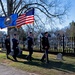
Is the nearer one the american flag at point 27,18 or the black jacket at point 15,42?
the black jacket at point 15,42

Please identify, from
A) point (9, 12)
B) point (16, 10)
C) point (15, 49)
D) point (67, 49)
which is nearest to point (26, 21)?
point (15, 49)

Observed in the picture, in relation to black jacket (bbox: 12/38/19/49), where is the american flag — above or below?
above

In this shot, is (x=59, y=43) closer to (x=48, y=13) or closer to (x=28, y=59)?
(x=48, y=13)

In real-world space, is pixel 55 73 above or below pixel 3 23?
below

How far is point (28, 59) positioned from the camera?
1684 centimetres

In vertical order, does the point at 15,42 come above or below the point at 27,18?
below

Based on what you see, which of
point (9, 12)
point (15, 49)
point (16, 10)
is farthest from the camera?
point (16, 10)

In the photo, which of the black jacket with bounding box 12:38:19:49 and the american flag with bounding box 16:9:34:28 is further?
the american flag with bounding box 16:9:34:28

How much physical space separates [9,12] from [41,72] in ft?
37.0

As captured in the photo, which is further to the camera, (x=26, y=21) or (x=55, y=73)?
(x=26, y=21)

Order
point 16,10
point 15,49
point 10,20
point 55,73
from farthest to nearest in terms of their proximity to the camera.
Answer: point 16,10
point 10,20
point 15,49
point 55,73

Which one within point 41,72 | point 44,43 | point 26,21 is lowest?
point 41,72

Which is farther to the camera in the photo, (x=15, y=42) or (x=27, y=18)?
(x=27, y=18)

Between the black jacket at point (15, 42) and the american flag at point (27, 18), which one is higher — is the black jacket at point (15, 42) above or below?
below
